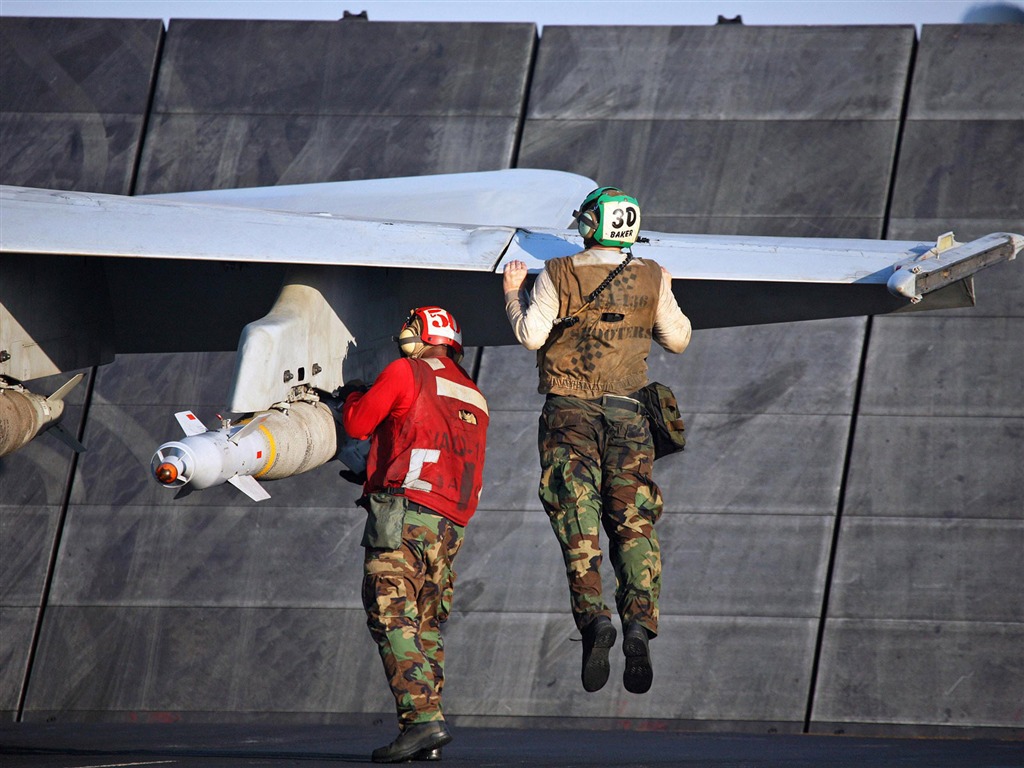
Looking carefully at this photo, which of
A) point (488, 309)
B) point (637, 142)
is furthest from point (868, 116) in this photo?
point (488, 309)

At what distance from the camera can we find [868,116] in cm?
1809

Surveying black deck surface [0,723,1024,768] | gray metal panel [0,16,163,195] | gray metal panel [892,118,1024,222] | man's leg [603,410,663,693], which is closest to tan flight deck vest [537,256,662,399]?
man's leg [603,410,663,693]

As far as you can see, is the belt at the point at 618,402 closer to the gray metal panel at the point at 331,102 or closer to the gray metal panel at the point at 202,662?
the gray metal panel at the point at 202,662

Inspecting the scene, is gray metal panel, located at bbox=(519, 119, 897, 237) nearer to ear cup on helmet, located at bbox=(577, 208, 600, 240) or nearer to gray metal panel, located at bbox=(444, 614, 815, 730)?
gray metal panel, located at bbox=(444, 614, 815, 730)

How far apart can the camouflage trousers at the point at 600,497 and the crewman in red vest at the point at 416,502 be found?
1.83ft

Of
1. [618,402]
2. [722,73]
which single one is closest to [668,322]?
[618,402]

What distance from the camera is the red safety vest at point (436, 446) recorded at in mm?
7992

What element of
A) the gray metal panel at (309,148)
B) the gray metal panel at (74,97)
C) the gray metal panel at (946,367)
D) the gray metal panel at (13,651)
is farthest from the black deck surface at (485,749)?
the gray metal panel at (74,97)

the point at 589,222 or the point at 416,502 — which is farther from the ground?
the point at 589,222

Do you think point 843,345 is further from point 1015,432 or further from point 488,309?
point 488,309

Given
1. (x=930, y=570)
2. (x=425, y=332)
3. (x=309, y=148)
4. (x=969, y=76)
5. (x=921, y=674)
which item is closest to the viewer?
(x=425, y=332)

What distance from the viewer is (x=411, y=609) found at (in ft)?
26.0

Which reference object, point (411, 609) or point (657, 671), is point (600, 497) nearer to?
point (411, 609)

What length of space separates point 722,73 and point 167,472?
13.1 meters
